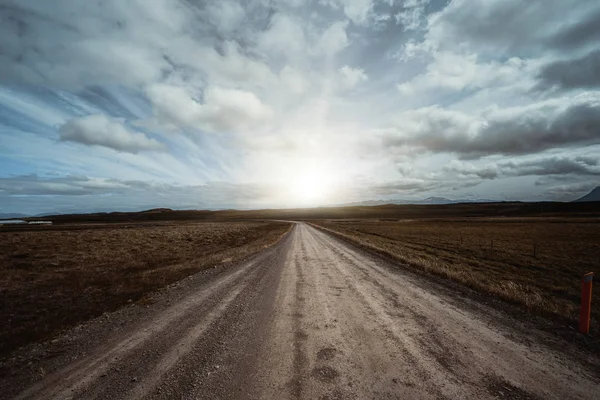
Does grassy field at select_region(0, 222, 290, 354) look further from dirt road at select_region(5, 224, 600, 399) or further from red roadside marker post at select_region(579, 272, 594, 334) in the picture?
red roadside marker post at select_region(579, 272, 594, 334)

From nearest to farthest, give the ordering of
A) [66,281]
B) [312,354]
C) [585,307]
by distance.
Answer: [312,354]
[585,307]
[66,281]

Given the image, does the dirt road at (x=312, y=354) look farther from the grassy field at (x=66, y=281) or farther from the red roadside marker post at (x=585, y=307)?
the grassy field at (x=66, y=281)

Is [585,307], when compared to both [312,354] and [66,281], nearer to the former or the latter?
[312,354]

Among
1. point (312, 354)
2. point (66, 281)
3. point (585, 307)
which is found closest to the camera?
point (312, 354)

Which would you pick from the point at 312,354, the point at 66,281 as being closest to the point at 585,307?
the point at 312,354

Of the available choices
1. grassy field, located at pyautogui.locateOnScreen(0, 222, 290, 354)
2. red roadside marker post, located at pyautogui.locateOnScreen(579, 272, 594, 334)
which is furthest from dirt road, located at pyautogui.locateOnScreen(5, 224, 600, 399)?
grassy field, located at pyautogui.locateOnScreen(0, 222, 290, 354)

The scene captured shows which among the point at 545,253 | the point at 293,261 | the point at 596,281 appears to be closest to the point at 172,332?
the point at 293,261

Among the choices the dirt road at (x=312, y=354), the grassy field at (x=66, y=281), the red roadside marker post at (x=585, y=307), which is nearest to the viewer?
the dirt road at (x=312, y=354)

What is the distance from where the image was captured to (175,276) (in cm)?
1238

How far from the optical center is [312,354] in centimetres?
498

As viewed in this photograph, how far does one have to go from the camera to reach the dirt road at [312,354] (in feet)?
13.0

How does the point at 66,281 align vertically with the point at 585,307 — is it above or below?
below

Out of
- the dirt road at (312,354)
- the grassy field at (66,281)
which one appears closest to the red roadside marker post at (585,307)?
the dirt road at (312,354)

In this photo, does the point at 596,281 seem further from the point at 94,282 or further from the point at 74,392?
the point at 94,282
